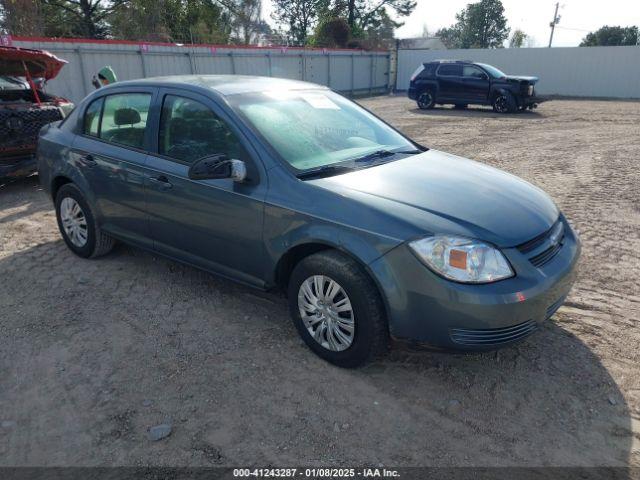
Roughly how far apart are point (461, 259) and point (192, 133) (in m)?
2.20

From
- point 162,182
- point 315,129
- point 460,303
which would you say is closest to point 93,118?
point 162,182

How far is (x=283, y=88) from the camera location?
4.11 m

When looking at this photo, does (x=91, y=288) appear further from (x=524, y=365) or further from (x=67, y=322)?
(x=524, y=365)

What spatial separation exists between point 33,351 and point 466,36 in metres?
77.8

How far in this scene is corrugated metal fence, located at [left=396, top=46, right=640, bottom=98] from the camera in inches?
930

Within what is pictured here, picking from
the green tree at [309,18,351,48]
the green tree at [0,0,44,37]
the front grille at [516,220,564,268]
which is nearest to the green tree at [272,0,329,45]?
the green tree at [309,18,351,48]

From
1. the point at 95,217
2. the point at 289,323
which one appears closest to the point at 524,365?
the point at 289,323

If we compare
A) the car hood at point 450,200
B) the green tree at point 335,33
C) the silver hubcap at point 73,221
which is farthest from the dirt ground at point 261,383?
A: the green tree at point 335,33

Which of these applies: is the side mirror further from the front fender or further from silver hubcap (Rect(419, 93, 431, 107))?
silver hubcap (Rect(419, 93, 431, 107))

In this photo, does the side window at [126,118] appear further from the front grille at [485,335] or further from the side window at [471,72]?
the side window at [471,72]

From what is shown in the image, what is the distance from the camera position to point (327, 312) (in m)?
3.19

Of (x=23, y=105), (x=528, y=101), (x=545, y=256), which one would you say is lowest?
(x=528, y=101)

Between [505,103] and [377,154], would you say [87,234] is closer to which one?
[377,154]

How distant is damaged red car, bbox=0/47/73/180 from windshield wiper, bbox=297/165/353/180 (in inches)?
226
